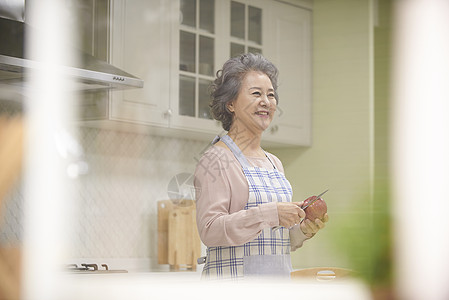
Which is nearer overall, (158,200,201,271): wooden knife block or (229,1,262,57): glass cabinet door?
(229,1,262,57): glass cabinet door

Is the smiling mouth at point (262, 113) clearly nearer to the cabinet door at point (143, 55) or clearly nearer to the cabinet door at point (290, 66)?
the cabinet door at point (290, 66)

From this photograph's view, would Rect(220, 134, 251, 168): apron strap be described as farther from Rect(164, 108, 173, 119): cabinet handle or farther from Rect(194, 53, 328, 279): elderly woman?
Rect(164, 108, 173, 119): cabinet handle

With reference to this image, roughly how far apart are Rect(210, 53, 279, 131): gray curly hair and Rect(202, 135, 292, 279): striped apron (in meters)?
Result: 0.05

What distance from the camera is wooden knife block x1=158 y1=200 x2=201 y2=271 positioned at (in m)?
0.84

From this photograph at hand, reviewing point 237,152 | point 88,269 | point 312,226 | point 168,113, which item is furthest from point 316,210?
point 168,113

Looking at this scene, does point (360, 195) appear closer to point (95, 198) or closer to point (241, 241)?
point (241, 241)

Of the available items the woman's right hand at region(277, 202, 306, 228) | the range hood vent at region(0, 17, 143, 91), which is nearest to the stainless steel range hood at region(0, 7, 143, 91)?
the range hood vent at region(0, 17, 143, 91)

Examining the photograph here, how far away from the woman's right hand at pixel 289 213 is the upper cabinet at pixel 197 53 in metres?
0.07

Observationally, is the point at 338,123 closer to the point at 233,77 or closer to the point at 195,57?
the point at 233,77

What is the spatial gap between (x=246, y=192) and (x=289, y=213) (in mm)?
53

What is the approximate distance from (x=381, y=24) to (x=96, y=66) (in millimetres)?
331

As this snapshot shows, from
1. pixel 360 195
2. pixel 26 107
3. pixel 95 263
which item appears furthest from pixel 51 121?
pixel 360 195

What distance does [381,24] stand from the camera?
56cm

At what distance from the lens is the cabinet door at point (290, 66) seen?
64cm
